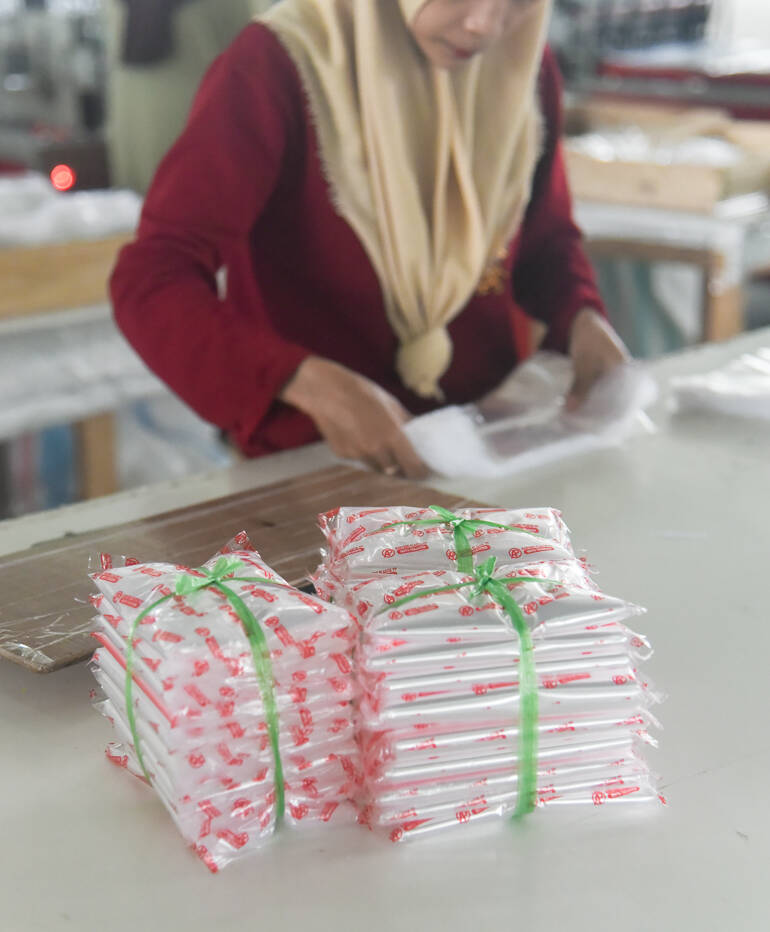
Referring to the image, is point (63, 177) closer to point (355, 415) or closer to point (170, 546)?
point (355, 415)

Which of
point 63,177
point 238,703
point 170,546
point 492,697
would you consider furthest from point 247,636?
point 63,177

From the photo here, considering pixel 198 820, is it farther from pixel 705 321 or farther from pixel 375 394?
pixel 705 321

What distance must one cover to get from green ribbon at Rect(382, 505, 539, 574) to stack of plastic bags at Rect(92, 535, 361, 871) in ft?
0.37

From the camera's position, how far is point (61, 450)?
9.03 feet

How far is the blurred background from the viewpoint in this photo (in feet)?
7.59

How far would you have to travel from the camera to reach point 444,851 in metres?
0.64

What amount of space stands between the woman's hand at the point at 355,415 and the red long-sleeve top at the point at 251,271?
0.03m

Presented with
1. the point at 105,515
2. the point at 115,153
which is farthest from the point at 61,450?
the point at 105,515

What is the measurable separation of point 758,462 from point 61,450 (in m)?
1.85

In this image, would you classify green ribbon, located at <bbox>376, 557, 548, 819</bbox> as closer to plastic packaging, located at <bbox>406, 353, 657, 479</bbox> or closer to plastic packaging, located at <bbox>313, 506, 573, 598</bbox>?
plastic packaging, located at <bbox>313, 506, 573, 598</bbox>

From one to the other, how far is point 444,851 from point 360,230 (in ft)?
3.11

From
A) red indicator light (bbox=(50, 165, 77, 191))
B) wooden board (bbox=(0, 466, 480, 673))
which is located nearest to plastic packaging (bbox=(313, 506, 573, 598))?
wooden board (bbox=(0, 466, 480, 673))

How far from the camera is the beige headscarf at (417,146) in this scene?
139 cm

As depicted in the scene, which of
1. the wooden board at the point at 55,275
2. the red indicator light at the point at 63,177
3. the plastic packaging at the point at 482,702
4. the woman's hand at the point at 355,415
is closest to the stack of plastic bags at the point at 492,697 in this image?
the plastic packaging at the point at 482,702
